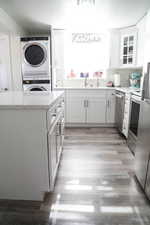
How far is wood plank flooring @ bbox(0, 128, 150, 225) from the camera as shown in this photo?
1.26 meters

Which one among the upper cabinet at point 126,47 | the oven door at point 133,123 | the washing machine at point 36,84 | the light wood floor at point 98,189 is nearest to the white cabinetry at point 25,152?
the light wood floor at point 98,189

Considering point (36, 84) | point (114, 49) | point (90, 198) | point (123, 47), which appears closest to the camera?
point (90, 198)

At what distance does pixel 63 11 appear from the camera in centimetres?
264

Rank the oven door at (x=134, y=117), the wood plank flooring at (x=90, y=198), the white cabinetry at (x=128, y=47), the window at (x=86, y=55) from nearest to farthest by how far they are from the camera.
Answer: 1. the wood plank flooring at (x=90, y=198)
2. the oven door at (x=134, y=117)
3. the white cabinetry at (x=128, y=47)
4. the window at (x=86, y=55)

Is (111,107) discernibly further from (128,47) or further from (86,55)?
(86,55)

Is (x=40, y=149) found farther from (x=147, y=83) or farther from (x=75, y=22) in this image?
(x=75, y=22)

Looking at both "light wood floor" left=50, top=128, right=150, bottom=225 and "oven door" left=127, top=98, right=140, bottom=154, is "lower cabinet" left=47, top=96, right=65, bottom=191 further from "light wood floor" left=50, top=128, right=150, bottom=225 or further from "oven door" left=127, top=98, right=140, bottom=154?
"oven door" left=127, top=98, right=140, bottom=154

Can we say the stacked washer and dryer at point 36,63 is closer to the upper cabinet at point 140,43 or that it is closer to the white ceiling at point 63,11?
the white ceiling at point 63,11

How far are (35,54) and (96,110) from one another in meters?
1.90

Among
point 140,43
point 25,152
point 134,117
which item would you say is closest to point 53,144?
point 25,152

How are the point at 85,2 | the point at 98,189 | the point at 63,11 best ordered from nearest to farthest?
the point at 98,189, the point at 85,2, the point at 63,11

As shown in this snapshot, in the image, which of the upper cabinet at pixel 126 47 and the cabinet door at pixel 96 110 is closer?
the upper cabinet at pixel 126 47

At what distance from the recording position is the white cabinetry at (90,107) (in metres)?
3.50

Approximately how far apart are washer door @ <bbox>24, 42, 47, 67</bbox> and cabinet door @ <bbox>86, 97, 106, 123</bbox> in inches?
55.9
